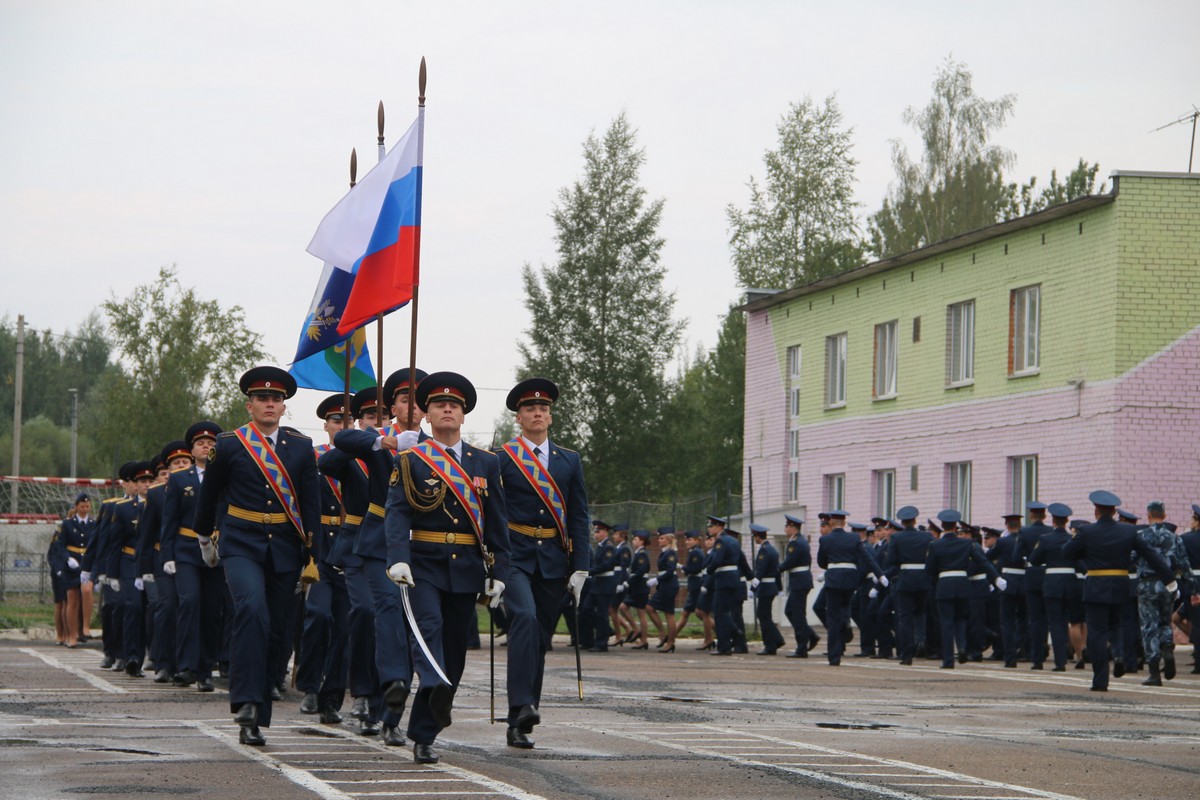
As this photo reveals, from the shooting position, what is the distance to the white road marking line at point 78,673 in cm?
1546

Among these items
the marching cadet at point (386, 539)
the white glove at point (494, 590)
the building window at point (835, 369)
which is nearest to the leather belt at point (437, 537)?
the marching cadet at point (386, 539)

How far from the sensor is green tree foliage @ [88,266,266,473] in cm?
4741

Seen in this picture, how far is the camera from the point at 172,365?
4728 centimetres

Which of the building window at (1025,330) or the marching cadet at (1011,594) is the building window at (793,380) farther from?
the marching cadet at (1011,594)

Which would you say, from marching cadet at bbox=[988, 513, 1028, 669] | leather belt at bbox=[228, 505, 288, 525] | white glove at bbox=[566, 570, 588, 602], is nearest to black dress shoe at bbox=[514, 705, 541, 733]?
white glove at bbox=[566, 570, 588, 602]

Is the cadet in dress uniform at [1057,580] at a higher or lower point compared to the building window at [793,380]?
lower

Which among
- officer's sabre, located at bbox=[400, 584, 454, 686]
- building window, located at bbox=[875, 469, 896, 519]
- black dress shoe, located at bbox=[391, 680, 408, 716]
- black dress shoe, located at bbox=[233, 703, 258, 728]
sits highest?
building window, located at bbox=[875, 469, 896, 519]

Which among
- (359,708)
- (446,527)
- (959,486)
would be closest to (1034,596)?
(959,486)

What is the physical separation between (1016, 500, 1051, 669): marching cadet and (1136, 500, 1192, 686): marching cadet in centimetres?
164

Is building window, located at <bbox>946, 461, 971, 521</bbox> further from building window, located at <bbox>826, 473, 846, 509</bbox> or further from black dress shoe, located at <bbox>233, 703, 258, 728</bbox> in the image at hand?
black dress shoe, located at <bbox>233, 703, 258, 728</bbox>

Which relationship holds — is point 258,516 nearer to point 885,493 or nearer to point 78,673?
point 78,673

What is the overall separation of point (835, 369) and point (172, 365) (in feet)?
60.1

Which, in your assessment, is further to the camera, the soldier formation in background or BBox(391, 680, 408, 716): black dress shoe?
the soldier formation in background

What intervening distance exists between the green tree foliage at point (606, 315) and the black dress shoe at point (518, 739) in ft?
173
